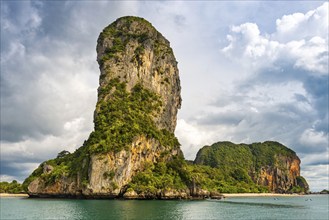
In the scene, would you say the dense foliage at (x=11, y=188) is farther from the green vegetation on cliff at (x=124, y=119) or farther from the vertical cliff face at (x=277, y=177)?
the vertical cliff face at (x=277, y=177)

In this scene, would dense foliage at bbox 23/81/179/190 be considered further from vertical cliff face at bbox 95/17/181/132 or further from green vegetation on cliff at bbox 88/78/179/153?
vertical cliff face at bbox 95/17/181/132

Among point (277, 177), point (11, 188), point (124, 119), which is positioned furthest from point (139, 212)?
point (277, 177)

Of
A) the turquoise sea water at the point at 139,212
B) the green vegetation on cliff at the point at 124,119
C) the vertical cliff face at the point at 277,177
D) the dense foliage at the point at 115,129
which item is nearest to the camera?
the turquoise sea water at the point at 139,212

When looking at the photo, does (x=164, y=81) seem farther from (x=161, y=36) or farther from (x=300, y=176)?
(x=300, y=176)

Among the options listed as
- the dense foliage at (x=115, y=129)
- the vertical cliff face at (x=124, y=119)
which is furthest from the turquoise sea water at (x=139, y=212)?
the dense foliage at (x=115, y=129)

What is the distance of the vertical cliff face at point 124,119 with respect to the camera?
239 feet

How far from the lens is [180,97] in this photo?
112 meters

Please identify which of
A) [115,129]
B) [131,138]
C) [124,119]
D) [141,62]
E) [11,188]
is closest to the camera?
[131,138]

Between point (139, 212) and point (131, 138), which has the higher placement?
point (131, 138)

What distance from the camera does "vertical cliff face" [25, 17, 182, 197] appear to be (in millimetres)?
72875

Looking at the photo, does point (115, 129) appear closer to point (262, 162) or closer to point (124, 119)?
point (124, 119)

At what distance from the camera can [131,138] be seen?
7694cm

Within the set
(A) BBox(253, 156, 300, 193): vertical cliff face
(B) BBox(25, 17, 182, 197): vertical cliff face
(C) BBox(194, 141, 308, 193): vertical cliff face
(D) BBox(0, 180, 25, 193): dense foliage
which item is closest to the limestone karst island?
(B) BBox(25, 17, 182, 197): vertical cliff face

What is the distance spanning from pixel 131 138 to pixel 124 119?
6.62 meters
